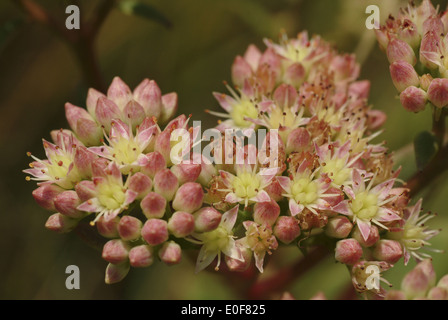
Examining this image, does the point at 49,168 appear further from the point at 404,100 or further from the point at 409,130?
the point at 409,130

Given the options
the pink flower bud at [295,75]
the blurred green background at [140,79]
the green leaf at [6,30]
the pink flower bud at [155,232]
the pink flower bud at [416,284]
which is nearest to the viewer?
the pink flower bud at [155,232]

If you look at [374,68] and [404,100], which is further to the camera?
[374,68]

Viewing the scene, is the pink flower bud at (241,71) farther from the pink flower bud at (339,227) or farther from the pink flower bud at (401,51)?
the pink flower bud at (339,227)

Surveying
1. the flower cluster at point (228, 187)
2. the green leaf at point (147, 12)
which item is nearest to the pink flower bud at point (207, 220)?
the flower cluster at point (228, 187)

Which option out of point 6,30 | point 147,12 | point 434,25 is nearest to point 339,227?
point 434,25

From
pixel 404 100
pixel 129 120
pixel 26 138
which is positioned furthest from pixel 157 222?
pixel 26 138

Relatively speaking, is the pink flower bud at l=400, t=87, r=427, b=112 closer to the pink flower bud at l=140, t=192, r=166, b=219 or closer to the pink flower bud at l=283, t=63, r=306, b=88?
the pink flower bud at l=283, t=63, r=306, b=88

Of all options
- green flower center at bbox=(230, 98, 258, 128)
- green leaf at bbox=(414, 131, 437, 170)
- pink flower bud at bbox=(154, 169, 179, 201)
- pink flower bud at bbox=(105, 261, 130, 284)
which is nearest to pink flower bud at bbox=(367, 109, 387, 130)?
green leaf at bbox=(414, 131, 437, 170)
